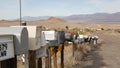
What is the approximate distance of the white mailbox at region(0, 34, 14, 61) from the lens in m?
4.56

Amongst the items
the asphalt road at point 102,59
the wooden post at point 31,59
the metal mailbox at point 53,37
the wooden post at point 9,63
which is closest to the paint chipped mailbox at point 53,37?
the metal mailbox at point 53,37

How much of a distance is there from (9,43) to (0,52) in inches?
11.3

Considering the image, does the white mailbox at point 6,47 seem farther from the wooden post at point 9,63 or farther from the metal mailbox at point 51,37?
the metal mailbox at point 51,37

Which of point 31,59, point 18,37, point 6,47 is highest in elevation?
point 18,37

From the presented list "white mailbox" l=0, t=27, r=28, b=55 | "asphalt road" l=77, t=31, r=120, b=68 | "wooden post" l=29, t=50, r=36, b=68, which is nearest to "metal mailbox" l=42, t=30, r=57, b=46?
"wooden post" l=29, t=50, r=36, b=68

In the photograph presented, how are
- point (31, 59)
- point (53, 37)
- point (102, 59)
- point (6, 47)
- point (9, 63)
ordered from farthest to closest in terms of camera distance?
point (102, 59)
point (53, 37)
point (31, 59)
point (9, 63)
point (6, 47)

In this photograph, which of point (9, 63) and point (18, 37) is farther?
point (18, 37)

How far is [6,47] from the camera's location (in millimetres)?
4684

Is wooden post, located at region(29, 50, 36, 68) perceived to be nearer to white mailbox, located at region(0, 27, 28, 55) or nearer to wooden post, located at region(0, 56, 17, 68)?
white mailbox, located at region(0, 27, 28, 55)

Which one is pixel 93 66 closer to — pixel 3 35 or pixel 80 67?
pixel 80 67

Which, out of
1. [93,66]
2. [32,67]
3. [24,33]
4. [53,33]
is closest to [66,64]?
[93,66]

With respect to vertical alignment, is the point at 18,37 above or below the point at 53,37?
above

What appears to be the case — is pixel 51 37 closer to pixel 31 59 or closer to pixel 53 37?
pixel 53 37

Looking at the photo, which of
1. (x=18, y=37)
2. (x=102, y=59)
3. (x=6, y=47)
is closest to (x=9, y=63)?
(x=6, y=47)
